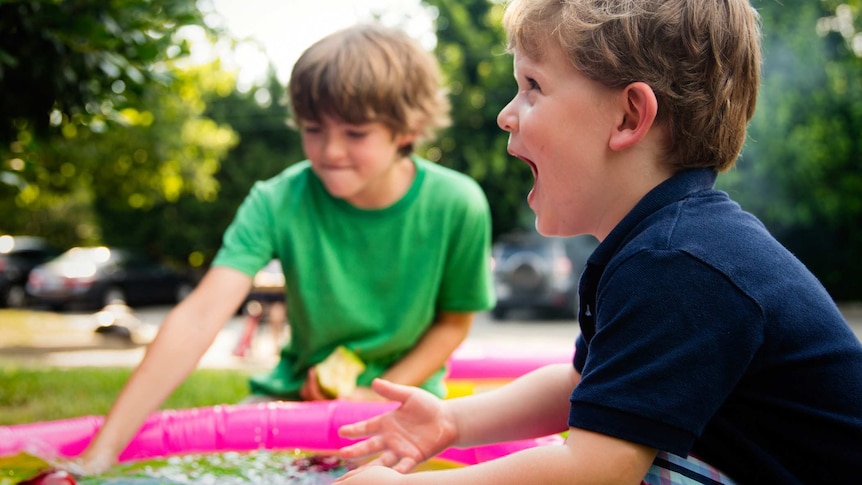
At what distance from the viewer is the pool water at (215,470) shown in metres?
1.87

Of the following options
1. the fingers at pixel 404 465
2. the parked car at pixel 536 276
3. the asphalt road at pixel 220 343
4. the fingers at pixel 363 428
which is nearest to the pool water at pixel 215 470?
the fingers at pixel 363 428

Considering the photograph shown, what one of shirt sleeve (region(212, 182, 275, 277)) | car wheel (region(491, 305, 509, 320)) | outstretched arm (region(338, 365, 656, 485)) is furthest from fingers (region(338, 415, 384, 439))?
car wheel (region(491, 305, 509, 320))

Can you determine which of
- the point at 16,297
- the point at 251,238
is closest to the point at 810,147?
the point at 251,238

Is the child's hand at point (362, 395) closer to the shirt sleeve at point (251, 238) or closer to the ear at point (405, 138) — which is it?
the shirt sleeve at point (251, 238)

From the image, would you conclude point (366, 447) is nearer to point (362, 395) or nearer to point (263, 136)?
point (362, 395)

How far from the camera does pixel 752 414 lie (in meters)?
1.25

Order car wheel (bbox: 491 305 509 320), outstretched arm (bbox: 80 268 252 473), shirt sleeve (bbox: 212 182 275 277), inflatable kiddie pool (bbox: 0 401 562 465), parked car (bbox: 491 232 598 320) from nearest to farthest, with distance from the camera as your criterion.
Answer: outstretched arm (bbox: 80 268 252 473) < inflatable kiddie pool (bbox: 0 401 562 465) < shirt sleeve (bbox: 212 182 275 277) < parked car (bbox: 491 232 598 320) < car wheel (bbox: 491 305 509 320)

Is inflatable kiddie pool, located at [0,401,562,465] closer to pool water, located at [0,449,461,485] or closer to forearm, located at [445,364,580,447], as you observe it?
pool water, located at [0,449,461,485]

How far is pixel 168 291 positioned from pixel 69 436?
16970 millimetres

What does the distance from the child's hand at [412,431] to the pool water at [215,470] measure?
7.6 inches

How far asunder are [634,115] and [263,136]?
24269mm

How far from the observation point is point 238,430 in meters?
2.28

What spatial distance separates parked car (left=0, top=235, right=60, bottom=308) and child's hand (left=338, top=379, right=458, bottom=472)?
60.5ft

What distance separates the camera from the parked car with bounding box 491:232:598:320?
12.9 meters
